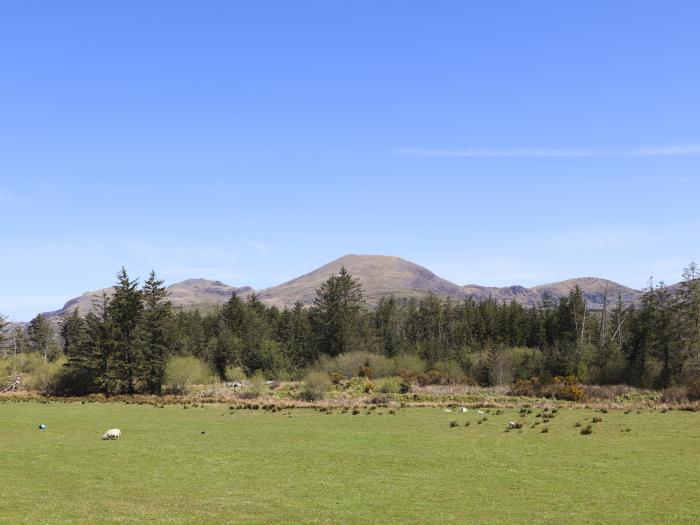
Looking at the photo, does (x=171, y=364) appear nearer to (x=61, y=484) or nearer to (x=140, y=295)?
(x=140, y=295)

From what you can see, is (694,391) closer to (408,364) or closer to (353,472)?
(408,364)

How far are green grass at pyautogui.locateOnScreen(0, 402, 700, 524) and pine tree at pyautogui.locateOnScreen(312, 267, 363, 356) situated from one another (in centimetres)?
5669

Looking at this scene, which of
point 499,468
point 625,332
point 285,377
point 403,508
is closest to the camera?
point 403,508

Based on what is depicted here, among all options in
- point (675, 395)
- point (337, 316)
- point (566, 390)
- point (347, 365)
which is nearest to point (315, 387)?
point (347, 365)

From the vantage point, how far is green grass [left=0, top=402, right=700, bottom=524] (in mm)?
17812

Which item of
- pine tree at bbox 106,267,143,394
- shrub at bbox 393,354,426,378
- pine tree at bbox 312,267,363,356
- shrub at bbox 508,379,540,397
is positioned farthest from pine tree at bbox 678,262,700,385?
pine tree at bbox 106,267,143,394

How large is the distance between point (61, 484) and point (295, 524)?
36.0 feet

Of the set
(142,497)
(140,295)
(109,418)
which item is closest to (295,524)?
(142,497)

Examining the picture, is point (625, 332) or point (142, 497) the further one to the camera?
point (625, 332)

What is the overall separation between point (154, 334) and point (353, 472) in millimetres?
57559

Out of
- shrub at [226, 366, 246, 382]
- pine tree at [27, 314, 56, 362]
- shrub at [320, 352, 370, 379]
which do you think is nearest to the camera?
shrub at [226, 366, 246, 382]

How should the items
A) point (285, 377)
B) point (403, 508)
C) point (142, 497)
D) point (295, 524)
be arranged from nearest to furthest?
point (295, 524) → point (403, 508) → point (142, 497) → point (285, 377)

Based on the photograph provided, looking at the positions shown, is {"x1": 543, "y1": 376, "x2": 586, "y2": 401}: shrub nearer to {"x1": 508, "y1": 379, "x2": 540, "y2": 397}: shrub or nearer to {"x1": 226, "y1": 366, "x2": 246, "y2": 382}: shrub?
{"x1": 508, "y1": 379, "x2": 540, "y2": 397}: shrub

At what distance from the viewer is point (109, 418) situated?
47.2 metres
